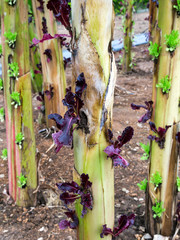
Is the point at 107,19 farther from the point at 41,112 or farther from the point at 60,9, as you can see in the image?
the point at 41,112

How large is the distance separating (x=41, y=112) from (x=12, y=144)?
164 cm

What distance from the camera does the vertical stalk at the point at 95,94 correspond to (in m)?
0.81

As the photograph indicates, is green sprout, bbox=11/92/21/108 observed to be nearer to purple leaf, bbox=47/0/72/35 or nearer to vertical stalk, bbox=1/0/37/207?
vertical stalk, bbox=1/0/37/207

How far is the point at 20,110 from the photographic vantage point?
1.93 metres

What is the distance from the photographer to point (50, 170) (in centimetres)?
268

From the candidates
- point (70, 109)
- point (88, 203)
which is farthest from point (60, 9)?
point (88, 203)

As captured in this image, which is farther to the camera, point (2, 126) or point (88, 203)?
point (2, 126)

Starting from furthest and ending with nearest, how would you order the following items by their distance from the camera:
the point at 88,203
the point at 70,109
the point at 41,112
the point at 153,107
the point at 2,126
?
the point at 2,126 < the point at 41,112 < the point at 153,107 < the point at 88,203 < the point at 70,109

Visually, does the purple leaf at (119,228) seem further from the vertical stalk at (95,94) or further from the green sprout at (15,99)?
the green sprout at (15,99)

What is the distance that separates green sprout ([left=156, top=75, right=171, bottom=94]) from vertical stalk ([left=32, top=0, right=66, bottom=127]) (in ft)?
6.33

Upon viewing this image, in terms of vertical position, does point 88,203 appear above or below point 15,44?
below

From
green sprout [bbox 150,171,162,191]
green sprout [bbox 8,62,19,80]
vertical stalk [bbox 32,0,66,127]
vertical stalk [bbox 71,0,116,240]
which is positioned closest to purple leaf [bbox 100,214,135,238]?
A: vertical stalk [bbox 71,0,116,240]

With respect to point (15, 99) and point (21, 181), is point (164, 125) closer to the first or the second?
point (15, 99)

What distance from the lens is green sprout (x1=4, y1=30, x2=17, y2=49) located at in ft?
5.82
